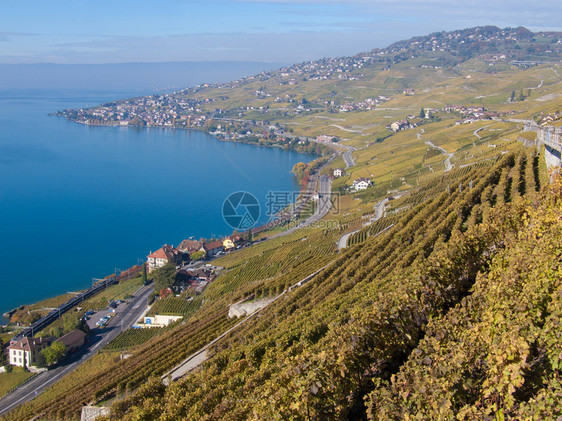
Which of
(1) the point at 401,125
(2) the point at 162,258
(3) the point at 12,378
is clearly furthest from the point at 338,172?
(3) the point at 12,378

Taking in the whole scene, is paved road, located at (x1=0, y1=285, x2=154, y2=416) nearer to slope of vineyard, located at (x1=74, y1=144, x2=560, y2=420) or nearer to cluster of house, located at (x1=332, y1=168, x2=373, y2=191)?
slope of vineyard, located at (x1=74, y1=144, x2=560, y2=420)

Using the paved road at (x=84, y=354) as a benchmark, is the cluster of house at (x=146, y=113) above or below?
above

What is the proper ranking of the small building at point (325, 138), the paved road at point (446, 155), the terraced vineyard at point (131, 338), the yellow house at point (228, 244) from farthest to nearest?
the small building at point (325, 138), the yellow house at point (228, 244), the paved road at point (446, 155), the terraced vineyard at point (131, 338)

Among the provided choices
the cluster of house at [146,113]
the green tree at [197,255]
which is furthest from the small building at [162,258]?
the cluster of house at [146,113]

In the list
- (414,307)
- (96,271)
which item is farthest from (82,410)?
(96,271)

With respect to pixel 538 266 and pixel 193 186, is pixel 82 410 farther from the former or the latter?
pixel 193 186

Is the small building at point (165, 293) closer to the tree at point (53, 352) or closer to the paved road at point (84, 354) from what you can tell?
the paved road at point (84, 354)
